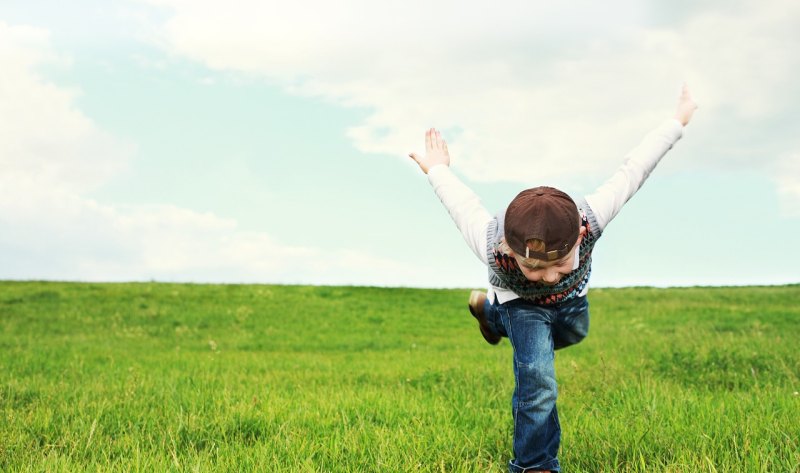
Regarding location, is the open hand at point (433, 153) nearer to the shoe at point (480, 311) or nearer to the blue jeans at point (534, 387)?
the shoe at point (480, 311)

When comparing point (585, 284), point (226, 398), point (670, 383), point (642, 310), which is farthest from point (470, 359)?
point (642, 310)

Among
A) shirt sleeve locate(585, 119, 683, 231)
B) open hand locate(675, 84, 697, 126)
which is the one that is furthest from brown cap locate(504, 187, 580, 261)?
open hand locate(675, 84, 697, 126)

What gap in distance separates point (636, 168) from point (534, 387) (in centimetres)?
153

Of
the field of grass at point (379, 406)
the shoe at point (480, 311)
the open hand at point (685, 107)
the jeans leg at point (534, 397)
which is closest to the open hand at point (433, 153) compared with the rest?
the shoe at point (480, 311)

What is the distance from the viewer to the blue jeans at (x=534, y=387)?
3820mm

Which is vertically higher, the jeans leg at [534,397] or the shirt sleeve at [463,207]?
the shirt sleeve at [463,207]

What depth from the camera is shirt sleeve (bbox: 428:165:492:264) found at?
3.98m

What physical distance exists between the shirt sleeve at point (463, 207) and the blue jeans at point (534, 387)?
1.40 feet

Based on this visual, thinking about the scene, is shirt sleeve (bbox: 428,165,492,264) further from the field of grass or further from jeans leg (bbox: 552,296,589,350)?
the field of grass

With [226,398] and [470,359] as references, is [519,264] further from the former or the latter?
[470,359]

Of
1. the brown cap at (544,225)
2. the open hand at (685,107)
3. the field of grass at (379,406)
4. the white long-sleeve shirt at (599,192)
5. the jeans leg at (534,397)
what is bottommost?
the field of grass at (379,406)

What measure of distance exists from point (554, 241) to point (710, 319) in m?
17.2

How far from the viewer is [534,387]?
384 centimetres

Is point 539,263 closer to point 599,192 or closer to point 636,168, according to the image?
point 599,192
